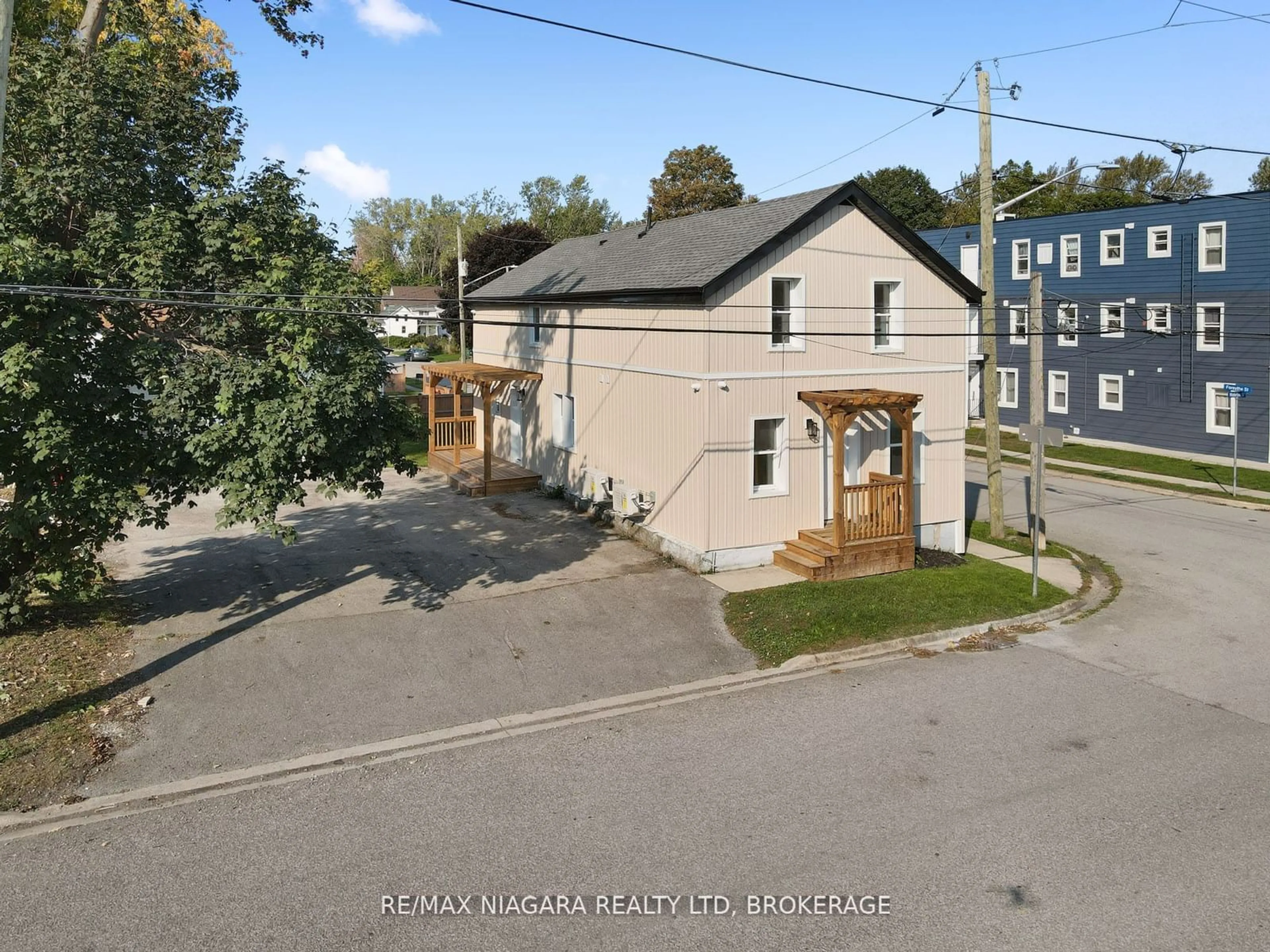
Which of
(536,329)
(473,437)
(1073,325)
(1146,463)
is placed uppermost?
(1073,325)

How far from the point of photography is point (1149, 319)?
32.8 metres

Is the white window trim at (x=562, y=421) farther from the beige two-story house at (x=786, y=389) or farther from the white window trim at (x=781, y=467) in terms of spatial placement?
the white window trim at (x=781, y=467)

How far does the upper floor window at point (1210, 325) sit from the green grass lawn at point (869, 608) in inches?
788

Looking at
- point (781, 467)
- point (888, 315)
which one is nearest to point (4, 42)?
point (781, 467)

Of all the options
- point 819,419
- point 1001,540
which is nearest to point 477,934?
point 819,419

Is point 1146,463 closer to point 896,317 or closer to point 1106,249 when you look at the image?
point 1106,249

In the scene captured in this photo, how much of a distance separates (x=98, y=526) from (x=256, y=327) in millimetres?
3100

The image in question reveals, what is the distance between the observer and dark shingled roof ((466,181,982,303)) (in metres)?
15.7

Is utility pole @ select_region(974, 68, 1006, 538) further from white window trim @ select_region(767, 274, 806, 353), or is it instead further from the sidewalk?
the sidewalk

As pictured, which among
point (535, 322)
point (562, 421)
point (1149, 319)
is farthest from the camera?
point (1149, 319)

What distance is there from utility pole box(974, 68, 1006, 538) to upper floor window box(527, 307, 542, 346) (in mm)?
10252

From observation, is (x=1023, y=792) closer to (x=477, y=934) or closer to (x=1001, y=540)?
(x=477, y=934)

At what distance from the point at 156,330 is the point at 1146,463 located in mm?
30029

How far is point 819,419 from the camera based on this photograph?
649 inches
